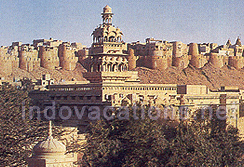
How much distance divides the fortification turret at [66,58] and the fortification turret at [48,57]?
0.77m

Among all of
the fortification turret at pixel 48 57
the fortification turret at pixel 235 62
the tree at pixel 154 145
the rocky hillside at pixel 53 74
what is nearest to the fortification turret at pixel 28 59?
the fortification turret at pixel 48 57

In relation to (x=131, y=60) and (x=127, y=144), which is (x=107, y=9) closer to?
(x=127, y=144)

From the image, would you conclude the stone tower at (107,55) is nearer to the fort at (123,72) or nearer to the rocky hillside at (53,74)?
the fort at (123,72)

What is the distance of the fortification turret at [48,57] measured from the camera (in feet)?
331

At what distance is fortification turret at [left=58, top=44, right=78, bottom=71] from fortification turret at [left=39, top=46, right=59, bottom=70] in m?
0.77

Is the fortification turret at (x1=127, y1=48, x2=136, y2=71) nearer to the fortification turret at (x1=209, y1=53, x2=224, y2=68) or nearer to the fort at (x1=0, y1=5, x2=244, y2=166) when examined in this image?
the fort at (x1=0, y1=5, x2=244, y2=166)

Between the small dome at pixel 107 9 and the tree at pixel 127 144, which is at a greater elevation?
the small dome at pixel 107 9

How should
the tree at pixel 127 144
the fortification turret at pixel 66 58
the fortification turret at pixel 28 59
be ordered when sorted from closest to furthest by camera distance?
the tree at pixel 127 144 < the fortification turret at pixel 28 59 < the fortification turret at pixel 66 58

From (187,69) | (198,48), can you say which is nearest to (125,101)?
(187,69)

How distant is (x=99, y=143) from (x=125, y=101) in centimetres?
565

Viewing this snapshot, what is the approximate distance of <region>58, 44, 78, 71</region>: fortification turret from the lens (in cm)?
10256

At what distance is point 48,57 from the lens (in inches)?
4001

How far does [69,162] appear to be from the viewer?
17984mm

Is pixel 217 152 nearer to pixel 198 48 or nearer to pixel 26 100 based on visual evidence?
pixel 26 100
